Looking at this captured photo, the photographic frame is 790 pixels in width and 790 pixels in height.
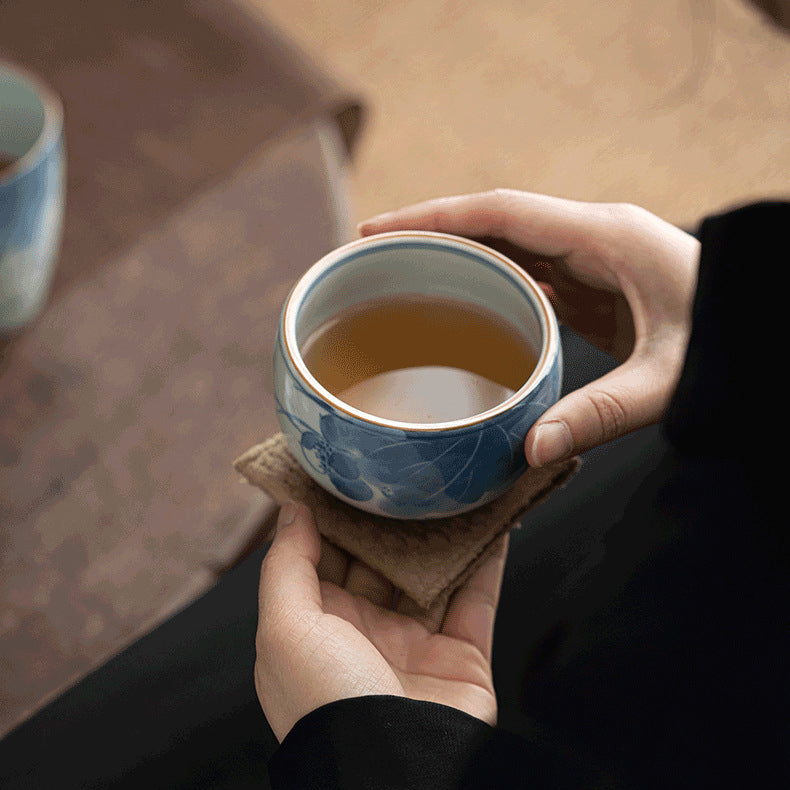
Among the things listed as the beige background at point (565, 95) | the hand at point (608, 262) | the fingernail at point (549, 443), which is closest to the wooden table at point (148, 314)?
the hand at point (608, 262)

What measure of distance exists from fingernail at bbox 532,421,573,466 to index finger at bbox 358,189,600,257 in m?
0.24

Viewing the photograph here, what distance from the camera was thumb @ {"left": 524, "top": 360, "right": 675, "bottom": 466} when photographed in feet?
1.63

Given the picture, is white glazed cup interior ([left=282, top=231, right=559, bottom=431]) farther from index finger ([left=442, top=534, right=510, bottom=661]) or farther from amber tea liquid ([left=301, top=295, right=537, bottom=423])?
index finger ([left=442, top=534, right=510, bottom=661])

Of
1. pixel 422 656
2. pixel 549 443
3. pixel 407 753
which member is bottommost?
pixel 422 656

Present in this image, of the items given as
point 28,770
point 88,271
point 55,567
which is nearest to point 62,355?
point 88,271

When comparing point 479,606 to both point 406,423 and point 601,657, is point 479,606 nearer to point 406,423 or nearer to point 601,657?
point 601,657

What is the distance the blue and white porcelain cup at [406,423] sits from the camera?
0.47m

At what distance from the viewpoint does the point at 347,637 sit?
539mm

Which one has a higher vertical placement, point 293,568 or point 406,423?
point 406,423

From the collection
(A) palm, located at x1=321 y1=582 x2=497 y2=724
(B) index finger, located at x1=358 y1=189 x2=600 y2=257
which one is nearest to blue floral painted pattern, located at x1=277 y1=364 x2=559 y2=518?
(A) palm, located at x1=321 y1=582 x2=497 y2=724

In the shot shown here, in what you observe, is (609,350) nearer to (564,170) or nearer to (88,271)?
(88,271)

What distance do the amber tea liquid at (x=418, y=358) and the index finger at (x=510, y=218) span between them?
10cm

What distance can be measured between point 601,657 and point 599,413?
0.58 ft

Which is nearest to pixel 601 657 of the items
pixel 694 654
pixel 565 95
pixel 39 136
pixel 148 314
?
pixel 694 654
